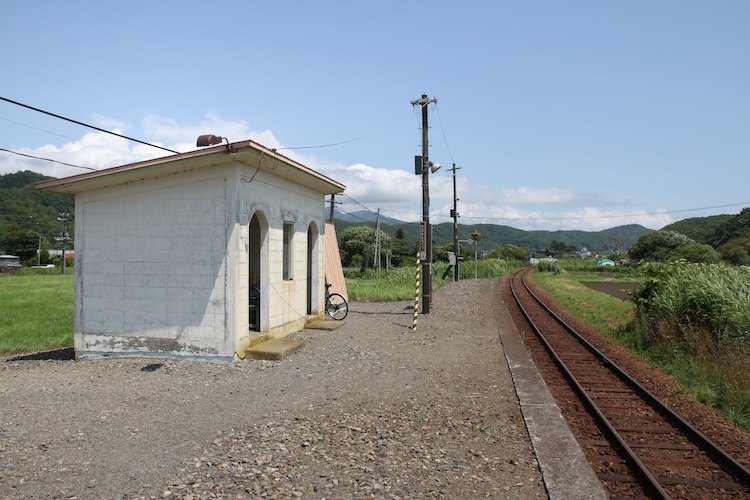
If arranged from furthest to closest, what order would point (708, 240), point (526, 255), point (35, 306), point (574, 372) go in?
point (526, 255) → point (708, 240) → point (35, 306) → point (574, 372)

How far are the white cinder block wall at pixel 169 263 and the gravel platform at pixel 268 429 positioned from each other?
1.59ft

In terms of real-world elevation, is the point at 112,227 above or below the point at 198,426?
above

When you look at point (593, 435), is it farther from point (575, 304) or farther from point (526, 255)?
point (526, 255)

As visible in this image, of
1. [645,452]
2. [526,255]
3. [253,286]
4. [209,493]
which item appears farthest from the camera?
[526,255]

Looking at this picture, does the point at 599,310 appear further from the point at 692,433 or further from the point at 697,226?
the point at 697,226

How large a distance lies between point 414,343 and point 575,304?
44.4ft

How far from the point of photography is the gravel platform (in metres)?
4.34

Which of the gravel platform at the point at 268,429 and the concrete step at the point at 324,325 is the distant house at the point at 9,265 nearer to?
the concrete step at the point at 324,325

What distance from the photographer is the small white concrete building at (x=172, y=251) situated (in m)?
8.77

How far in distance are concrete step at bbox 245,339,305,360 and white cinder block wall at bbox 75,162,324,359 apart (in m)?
0.25

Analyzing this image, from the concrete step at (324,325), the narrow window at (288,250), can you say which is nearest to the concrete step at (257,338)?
the narrow window at (288,250)

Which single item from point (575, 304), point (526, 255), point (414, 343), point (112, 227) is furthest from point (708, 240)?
point (112, 227)

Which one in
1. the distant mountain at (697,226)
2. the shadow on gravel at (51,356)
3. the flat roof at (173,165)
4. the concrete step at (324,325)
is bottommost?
the shadow on gravel at (51,356)

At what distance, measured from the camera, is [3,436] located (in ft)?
17.8
